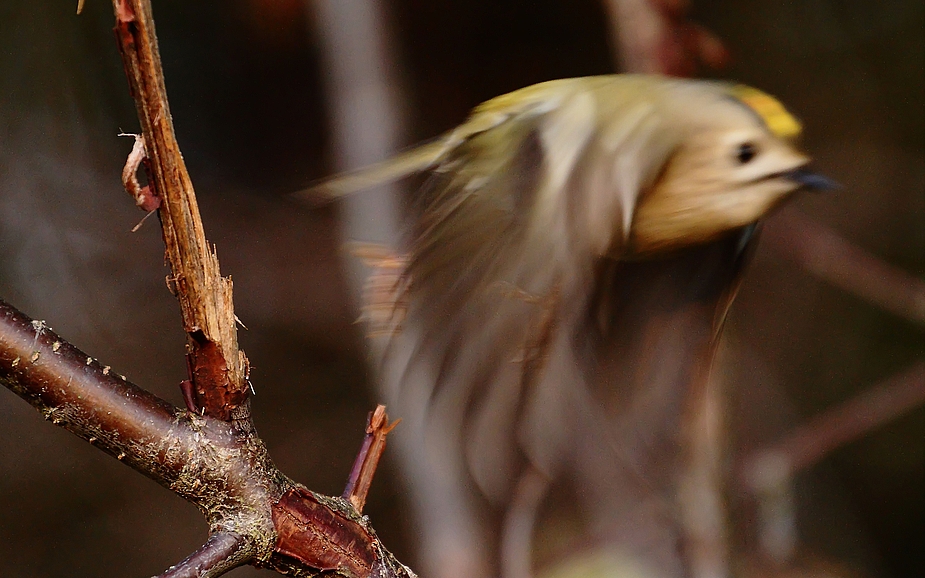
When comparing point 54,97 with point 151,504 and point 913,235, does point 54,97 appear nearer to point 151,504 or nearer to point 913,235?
point 151,504

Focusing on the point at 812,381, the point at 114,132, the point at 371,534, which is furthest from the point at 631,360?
the point at 114,132

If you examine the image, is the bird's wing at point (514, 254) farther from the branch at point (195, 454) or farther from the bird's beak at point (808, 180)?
the branch at point (195, 454)

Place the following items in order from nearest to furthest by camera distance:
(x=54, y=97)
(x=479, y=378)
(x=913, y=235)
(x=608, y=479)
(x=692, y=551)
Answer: (x=479, y=378) → (x=692, y=551) → (x=608, y=479) → (x=54, y=97) → (x=913, y=235)

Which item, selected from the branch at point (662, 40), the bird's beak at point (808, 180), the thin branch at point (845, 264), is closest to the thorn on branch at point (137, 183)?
the bird's beak at point (808, 180)

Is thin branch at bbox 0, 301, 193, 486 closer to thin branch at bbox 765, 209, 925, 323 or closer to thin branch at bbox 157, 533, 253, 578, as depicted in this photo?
thin branch at bbox 157, 533, 253, 578

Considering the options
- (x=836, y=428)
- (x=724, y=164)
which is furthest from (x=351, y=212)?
(x=836, y=428)
